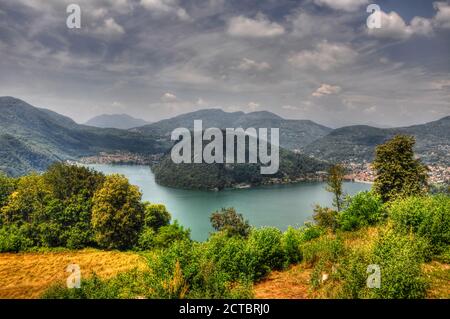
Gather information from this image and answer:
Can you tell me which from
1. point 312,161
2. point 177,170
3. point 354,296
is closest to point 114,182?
point 354,296

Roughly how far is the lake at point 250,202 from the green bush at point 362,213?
48.3 meters

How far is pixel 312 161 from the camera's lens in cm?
18000

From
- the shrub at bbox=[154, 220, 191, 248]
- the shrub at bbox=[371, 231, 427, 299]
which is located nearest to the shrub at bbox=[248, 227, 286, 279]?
the shrub at bbox=[371, 231, 427, 299]

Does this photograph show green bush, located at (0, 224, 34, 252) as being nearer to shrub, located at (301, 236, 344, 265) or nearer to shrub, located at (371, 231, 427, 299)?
shrub, located at (301, 236, 344, 265)

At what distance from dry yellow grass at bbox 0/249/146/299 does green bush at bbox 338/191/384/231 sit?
32.7 ft

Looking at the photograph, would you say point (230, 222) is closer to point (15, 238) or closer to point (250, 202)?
point (15, 238)

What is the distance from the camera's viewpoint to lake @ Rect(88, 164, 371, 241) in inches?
3004

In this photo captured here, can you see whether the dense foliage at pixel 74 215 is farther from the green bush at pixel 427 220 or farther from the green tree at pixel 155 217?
the green bush at pixel 427 220

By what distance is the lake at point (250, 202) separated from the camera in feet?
250

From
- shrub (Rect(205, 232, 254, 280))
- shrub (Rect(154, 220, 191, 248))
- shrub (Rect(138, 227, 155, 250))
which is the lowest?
shrub (Rect(138, 227, 155, 250))

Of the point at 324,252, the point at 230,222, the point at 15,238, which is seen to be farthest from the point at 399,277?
the point at 230,222

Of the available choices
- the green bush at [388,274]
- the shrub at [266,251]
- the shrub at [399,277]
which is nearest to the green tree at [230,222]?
the shrub at [266,251]

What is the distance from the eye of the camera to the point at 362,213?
15.7 metres
